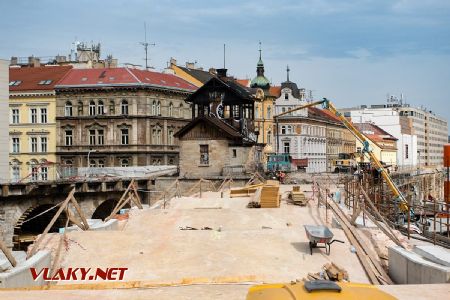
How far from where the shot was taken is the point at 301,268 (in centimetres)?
1684

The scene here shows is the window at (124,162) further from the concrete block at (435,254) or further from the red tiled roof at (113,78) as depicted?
the concrete block at (435,254)

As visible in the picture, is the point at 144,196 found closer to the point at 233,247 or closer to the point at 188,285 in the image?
the point at 233,247

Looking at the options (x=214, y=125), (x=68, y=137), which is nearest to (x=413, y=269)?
(x=214, y=125)

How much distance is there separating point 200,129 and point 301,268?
3438cm

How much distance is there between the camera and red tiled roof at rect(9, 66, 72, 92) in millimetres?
63094

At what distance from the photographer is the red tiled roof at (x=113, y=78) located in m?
61.9

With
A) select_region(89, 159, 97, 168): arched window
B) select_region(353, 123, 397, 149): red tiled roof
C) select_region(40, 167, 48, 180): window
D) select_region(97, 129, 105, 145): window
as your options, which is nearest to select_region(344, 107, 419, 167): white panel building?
select_region(353, 123, 397, 149): red tiled roof

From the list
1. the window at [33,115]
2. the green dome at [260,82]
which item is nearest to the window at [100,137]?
the window at [33,115]

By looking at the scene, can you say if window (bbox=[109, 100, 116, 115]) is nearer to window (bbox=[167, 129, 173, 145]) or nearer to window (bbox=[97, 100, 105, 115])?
window (bbox=[97, 100, 105, 115])

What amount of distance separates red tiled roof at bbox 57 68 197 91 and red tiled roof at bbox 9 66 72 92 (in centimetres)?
124

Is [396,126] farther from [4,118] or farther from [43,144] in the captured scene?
[4,118]

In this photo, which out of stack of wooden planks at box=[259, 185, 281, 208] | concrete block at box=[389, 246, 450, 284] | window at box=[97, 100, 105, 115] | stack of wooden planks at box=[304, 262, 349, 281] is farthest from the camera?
window at box=[97, 100, 105, 115]

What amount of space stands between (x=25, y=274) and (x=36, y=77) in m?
54.3

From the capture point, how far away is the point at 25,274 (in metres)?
14.9
